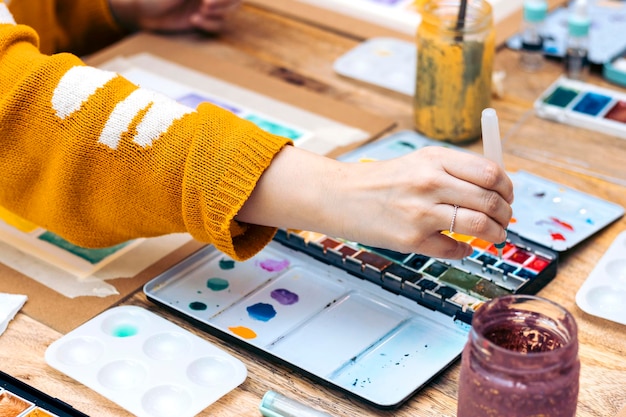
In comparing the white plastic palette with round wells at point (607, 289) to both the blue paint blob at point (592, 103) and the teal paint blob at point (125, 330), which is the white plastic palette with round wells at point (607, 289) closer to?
the blue paint blob at point (592, 103)

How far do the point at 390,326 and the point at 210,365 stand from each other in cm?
17

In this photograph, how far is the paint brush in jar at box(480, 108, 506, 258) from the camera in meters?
0.83

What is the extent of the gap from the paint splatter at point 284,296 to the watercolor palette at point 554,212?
0.25 meters

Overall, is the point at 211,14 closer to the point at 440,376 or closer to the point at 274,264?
the point at 274,264

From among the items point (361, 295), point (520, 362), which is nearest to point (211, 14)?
point (361, 295)

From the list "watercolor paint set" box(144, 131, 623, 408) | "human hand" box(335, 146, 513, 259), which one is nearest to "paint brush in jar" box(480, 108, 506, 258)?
"human hand" box(335, 146, 513, 259)

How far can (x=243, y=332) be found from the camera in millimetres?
897

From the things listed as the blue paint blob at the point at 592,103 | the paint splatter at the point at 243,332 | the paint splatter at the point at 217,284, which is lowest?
the paint splatter at the point at 217,284

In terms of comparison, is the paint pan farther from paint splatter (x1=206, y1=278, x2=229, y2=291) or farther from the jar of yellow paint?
the jar of yellow paint

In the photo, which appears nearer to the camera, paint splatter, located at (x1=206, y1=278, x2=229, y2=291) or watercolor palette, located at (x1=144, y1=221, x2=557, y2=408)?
watercolor palette, located at (x1=144, y1=221, x2=557, y2=408)

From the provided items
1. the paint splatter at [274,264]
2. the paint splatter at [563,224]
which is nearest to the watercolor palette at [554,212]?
the paint splatter at [563,224]

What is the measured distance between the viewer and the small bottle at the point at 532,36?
1.35m

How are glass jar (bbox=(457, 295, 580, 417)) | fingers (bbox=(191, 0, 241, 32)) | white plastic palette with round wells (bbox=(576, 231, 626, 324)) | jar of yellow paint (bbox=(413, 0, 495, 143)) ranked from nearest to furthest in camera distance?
glass jar (bbox=(457, 295, 580, 417)), white plastic palette with round wells (bbox=(576, 231, 626, 324)), jar of yellow paint (bbox=(413, 0, 495, 143)), fingers (bbox=(191, 0, 241, 32))

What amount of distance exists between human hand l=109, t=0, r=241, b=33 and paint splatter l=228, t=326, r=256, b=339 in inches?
27.9
